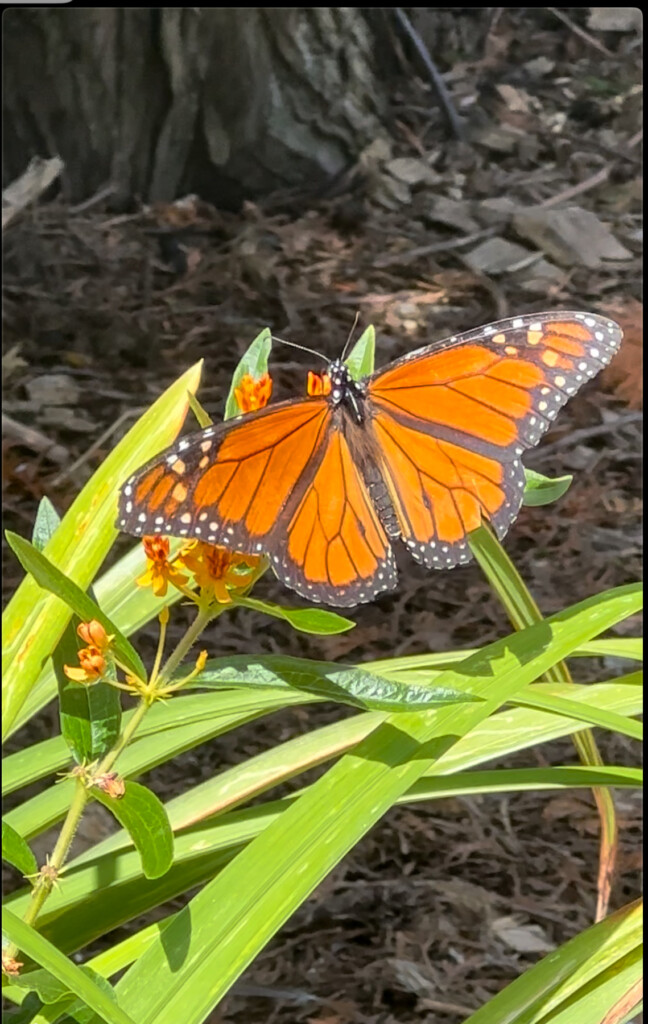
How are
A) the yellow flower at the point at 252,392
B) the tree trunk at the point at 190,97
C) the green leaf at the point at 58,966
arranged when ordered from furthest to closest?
the tree trunk at the point at 190,97 < the yellow flower at the point at 252,392 < the green leaf at the point at 58,966

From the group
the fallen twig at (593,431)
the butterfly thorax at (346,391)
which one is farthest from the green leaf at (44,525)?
the fallen twig at (593,431)

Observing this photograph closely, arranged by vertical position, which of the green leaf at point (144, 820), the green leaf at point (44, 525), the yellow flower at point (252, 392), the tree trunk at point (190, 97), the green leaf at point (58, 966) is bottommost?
the green leaf at point (58, 966)

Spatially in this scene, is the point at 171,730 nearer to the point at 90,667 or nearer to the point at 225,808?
the point at 225,808

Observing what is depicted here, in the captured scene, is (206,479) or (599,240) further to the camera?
(599,240)

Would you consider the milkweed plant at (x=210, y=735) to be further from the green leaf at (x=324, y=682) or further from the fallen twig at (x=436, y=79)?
the fallen twig at (x=436, y=79)

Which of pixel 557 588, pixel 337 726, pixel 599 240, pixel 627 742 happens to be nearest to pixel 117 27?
pixel 599 240

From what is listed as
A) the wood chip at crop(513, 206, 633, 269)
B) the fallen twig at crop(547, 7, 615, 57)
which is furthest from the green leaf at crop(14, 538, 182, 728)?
the fallen twig at crop(547, 7, 615, 57)

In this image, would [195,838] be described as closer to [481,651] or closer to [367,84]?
[481,651]
